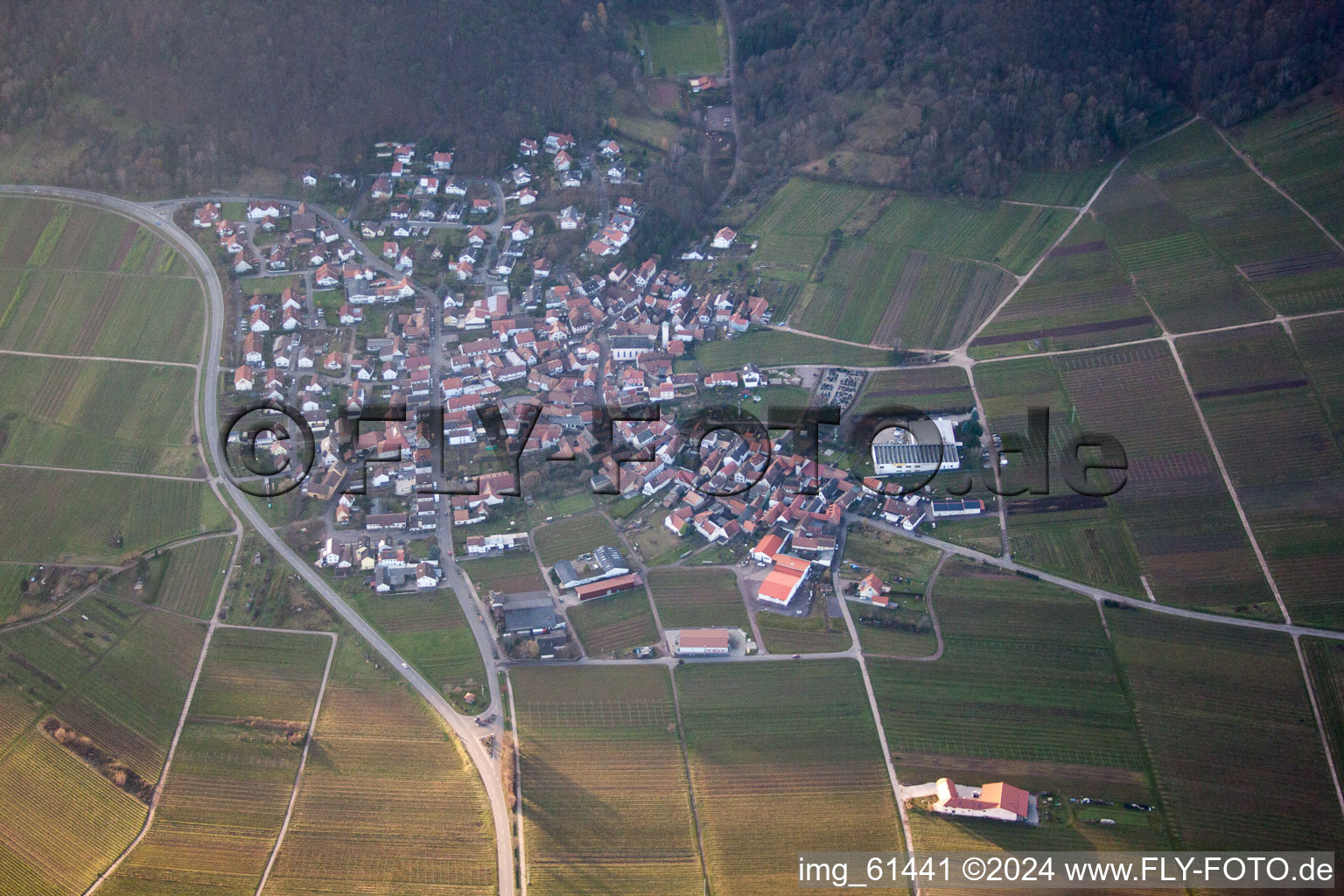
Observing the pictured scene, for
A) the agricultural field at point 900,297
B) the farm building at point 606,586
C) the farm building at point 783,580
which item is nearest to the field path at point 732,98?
the agricultural field at point 900,297

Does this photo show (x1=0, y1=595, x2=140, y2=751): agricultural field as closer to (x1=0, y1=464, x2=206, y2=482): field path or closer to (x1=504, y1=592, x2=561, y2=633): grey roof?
(x1=0, y1=464, x2=206, y2=482): field path

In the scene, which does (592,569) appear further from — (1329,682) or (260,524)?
(1329,682)

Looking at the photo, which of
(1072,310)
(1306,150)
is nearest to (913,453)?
(1072,310)

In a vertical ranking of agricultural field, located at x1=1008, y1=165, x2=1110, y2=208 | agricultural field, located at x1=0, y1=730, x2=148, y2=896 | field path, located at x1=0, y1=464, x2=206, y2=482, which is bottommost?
agricultural field, located at x1=0, y1=730, x2=148, y2=896

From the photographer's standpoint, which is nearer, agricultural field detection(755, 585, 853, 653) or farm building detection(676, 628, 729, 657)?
farm building detection(676, 628, 729, 657)

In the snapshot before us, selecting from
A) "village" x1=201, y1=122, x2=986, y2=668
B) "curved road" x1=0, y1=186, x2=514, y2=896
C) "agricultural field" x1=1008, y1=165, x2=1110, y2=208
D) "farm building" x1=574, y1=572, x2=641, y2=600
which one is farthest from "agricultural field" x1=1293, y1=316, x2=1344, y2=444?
"curved road" x1=0, y1=186, x2=514, y2=896

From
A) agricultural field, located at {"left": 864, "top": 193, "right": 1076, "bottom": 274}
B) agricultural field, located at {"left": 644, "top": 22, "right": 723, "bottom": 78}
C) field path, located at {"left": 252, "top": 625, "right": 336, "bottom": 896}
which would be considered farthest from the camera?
agricultural field, located at {"left": 644, "top": 22, "right": 723, "bottom": 78}

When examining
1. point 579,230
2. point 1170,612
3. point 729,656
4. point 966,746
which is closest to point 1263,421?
point 1170,612
